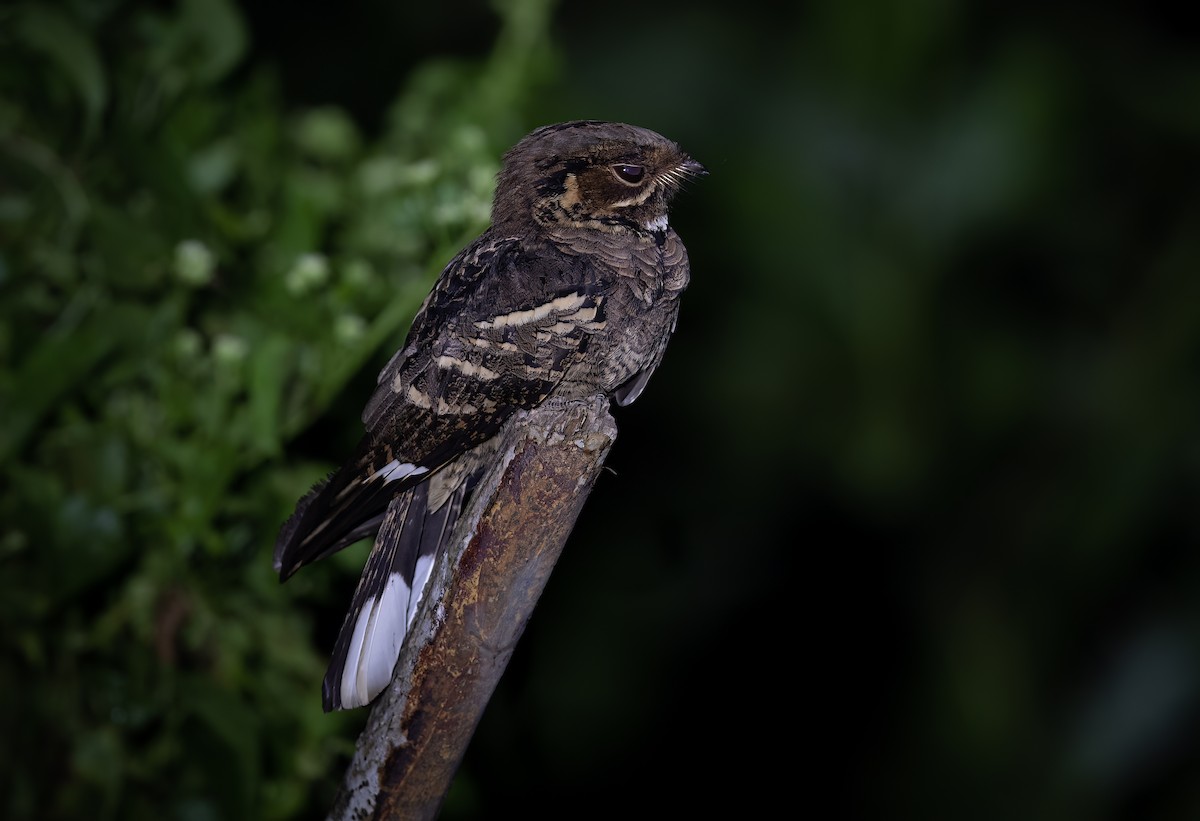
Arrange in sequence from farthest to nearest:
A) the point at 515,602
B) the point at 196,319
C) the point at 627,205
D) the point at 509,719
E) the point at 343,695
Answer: the point at 509,719 < the point at 196,319 < the point at 627,205 < the point at 343,695 < the point at 515,602

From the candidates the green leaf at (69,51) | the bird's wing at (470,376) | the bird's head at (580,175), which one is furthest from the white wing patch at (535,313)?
the green leaf at (69,51)

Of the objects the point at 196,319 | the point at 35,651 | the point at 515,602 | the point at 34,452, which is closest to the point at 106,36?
the point at 196,319

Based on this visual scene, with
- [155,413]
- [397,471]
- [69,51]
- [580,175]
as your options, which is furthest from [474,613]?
[69,51]

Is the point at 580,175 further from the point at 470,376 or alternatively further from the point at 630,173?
the point at 470,376

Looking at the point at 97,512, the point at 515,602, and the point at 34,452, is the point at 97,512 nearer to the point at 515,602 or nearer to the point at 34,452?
the point at 34,452

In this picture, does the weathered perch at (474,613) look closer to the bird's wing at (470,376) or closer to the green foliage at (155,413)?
the bird's wing at (470,376)
